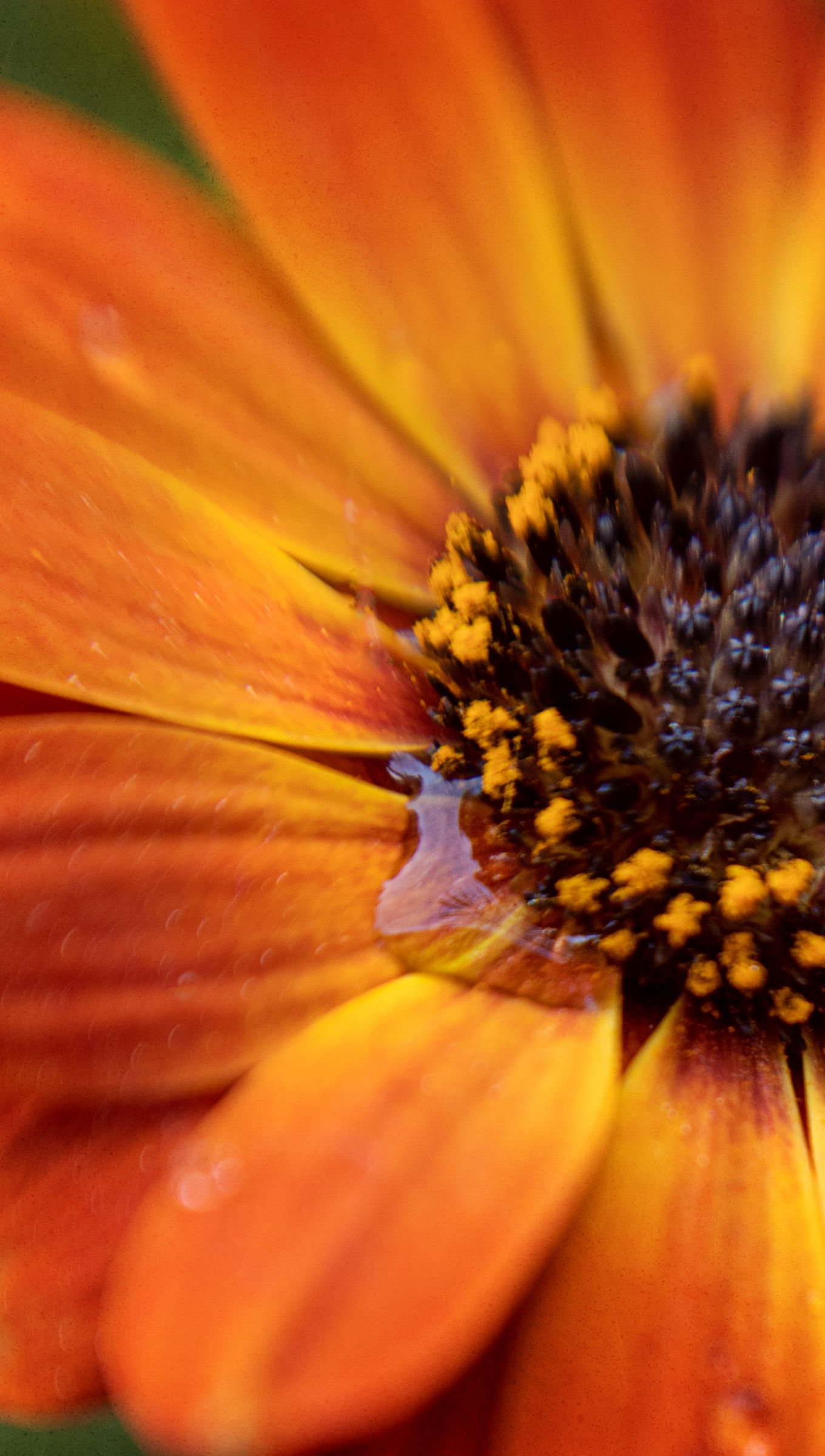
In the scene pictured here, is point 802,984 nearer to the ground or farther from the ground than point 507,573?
nearer to the ground

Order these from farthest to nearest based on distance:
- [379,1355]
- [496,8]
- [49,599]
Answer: [496,8] < [49,599] < [379,1355]

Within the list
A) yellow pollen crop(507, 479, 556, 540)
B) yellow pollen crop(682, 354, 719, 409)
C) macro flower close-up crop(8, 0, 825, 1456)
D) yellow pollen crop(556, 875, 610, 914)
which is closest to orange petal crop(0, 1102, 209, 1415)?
macro flower close-up crop(8, 0, 825, 1456)

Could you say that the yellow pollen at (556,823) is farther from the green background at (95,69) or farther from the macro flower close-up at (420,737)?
the green background at (95,69)

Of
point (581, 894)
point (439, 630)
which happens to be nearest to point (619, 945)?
point (581, 894)

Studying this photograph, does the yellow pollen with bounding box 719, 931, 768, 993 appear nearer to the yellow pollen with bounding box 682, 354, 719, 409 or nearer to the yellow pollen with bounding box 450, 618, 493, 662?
the yellow pollen with bounding box 450, 618, 493, 662

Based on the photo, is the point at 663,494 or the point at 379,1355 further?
the point at 663,494

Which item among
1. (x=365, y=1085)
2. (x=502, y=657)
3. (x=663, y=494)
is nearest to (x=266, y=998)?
(x=365, y=1085)

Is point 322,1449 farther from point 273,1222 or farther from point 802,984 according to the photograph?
point 802,984
